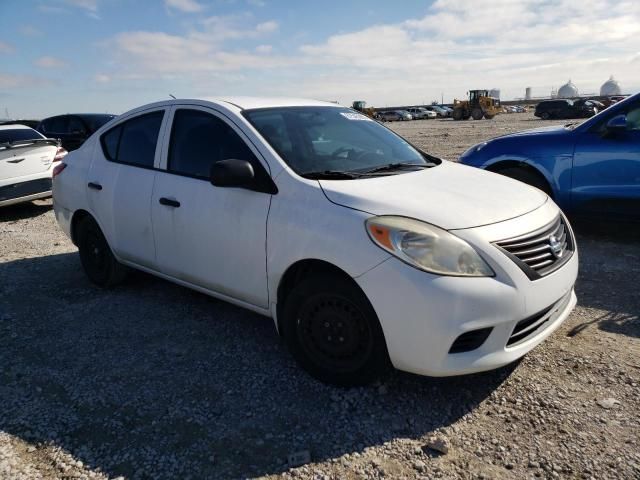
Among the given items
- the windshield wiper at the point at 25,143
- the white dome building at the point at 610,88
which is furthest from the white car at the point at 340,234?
the white dome building at the point at 610,88

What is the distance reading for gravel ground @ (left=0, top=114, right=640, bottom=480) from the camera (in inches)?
94.0

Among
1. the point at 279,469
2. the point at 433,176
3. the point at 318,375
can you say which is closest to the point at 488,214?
the point at 433,176

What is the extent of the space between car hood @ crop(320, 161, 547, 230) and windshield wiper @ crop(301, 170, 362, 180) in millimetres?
94

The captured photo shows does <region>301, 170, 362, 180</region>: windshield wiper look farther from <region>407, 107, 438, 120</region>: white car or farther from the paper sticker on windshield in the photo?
<region>407, 107, 438, 120</region>: white car

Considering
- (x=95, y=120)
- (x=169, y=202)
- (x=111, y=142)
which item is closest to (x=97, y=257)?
(x=111, y=142)

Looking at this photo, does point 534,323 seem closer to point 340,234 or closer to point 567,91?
point 340,234

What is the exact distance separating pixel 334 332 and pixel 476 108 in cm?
4892

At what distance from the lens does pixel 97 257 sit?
4.70 meters

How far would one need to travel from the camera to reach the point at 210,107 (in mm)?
3650

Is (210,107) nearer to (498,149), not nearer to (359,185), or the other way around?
(359,185)

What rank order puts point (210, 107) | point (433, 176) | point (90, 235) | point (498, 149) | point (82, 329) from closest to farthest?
point (433, 176)
point (210, 107)
point (82, 329)
point (90, 235)
point (498, 149)

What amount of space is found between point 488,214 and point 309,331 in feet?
3.92

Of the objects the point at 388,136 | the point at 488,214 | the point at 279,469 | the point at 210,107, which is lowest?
the point at 279,469

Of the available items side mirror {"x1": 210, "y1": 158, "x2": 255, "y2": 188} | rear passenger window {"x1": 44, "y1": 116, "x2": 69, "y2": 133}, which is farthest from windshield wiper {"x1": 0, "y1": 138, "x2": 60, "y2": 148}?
side mirror {"x1": 210, "y1": 158, "x2": 255, "y2": 188}
